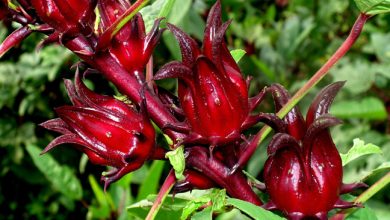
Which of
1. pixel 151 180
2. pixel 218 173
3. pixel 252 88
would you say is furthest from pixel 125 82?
pixel 252 88

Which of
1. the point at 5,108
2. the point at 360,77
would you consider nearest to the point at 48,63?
the point at 5,108

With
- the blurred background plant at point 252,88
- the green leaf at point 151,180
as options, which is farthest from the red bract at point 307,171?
the green leaf at point 151,180

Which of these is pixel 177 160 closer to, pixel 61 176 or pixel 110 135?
pixel 110 135

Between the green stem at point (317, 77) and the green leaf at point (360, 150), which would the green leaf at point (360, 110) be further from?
the green stem at point (317, 77)

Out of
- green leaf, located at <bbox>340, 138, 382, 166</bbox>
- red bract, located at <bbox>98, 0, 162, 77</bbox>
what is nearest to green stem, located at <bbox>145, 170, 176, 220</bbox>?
red bract, located at <bbox>98, 0, 162, 77</bbox>

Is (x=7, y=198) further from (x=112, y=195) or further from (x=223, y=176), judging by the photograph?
(x=223, y=176)

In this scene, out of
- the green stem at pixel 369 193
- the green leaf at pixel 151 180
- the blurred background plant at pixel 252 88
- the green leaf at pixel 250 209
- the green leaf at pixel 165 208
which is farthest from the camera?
the blurred background plant at pixel 252 88
